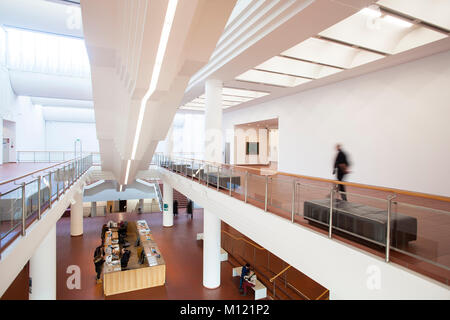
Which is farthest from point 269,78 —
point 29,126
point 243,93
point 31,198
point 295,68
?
point 29,126

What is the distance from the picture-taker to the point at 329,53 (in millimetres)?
7406

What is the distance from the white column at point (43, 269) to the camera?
5870mm

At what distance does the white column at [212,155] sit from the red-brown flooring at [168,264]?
20.0 inches

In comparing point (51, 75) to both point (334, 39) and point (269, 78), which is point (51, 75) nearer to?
point (269, 78)

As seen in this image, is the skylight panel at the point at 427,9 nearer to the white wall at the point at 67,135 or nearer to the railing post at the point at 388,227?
the railing post at the point at 388,227

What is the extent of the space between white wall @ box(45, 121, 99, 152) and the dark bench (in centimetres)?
2158

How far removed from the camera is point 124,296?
304 inches

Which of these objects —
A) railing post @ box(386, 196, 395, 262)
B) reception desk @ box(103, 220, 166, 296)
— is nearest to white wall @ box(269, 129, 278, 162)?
reception desk @ box(103, 220, 166, 296)

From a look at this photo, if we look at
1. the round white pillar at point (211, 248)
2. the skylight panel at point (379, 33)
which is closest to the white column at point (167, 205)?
the round white pillar at point (211, 248)

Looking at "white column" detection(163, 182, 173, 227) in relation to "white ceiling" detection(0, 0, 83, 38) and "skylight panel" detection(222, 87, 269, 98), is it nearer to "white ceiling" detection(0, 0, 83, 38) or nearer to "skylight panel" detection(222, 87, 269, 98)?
"skylight panel" detection(222, 87, 269, 98)

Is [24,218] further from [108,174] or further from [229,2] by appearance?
[108,174]

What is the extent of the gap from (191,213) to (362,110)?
1124 centimetres

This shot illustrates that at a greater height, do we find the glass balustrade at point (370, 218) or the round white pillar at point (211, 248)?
the glass balustrade at point (370, 218)
